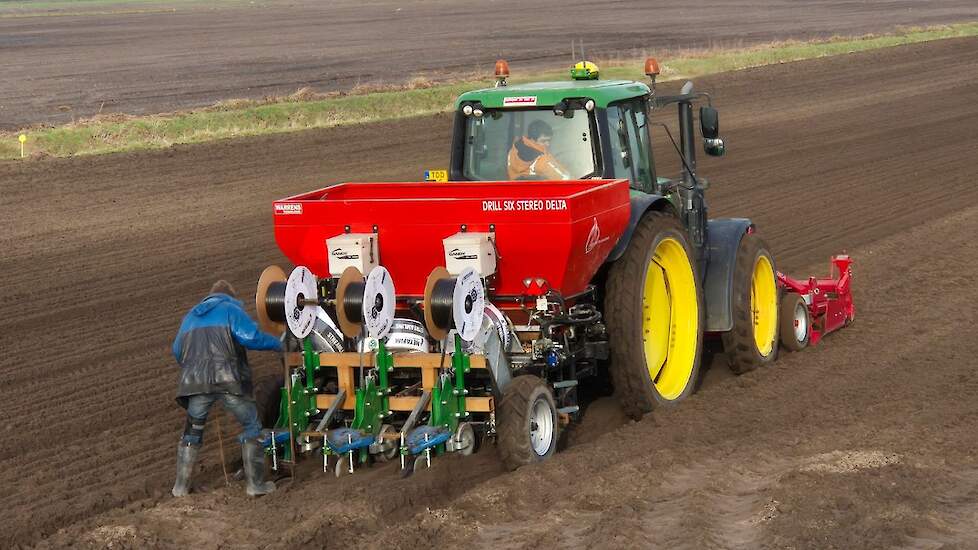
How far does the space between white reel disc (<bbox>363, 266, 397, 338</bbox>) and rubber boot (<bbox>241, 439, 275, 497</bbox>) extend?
961mm

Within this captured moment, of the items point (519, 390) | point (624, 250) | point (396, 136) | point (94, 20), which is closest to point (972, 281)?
point (624, 250)

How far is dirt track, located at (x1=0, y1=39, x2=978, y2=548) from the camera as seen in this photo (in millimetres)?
7160

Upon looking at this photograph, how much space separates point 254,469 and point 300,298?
42.3 inches

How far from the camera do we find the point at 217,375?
7.96 metres

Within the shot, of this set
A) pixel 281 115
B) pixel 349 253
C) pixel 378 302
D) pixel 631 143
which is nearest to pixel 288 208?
pixel 349 253

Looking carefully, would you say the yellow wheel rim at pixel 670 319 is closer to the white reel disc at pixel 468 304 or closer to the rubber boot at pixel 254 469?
the white reel disc at pixel 468 304

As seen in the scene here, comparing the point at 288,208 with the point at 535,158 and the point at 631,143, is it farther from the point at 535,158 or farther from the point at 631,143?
the point at 631,143

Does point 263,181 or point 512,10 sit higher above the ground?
point 512,10

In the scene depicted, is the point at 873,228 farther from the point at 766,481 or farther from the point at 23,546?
the point at 23,546

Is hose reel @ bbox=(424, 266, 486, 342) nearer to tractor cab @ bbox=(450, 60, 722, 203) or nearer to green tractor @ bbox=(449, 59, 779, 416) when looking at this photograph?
green tractor @ bbox=(449, 59, 779, 416)

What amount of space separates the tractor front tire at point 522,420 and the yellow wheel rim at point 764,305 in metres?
3.22

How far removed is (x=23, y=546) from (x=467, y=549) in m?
2.48

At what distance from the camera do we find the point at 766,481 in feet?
25.2

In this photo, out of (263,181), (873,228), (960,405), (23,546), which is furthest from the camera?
(263,181)
